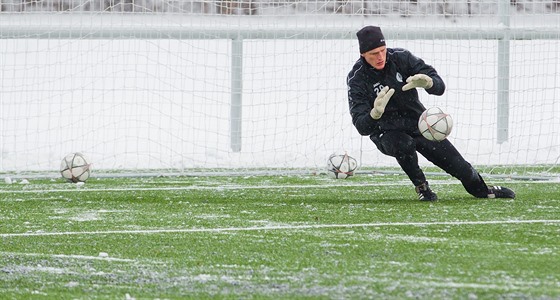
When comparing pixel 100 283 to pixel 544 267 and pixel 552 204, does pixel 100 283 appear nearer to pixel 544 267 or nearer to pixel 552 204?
pixel 544 267

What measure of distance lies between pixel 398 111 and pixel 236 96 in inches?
213

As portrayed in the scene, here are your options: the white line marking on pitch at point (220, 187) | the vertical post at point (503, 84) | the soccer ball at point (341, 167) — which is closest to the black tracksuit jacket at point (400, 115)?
the white line marking on pitch at point (220, 187)

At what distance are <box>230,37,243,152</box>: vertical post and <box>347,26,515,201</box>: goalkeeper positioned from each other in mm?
5283

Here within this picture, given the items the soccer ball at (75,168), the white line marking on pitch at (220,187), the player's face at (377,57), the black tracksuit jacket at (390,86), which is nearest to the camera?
the player's face at (377,57)

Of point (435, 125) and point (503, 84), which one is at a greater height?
point (503, 84)

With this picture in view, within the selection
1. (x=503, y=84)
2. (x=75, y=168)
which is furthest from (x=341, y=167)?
(x=503, y=84)

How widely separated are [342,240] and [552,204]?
89.9 inches

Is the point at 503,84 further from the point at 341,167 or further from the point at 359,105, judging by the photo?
the point at 359,105

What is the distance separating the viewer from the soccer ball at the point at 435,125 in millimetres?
7711

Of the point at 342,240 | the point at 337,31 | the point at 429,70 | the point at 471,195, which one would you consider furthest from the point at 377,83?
the point at 337,31

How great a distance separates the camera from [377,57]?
25.8 feet

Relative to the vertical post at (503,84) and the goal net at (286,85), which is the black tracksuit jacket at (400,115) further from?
the vertical post at (503,84)

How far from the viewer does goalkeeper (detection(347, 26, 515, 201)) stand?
7867 mm

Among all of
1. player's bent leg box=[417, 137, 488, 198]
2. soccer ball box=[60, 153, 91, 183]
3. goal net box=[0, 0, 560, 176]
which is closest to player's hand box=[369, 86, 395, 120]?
player's bent leg box=[417, 137, 488, 198]
